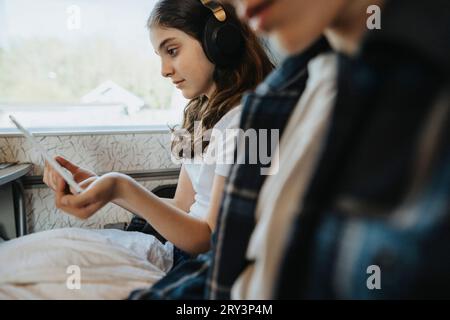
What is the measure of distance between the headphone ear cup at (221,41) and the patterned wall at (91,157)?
0.63m

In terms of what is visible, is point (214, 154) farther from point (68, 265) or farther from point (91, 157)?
point (91, 157)

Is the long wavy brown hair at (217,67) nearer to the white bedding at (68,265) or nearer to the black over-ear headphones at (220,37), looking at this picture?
the black over-ear headphones at (220,37)

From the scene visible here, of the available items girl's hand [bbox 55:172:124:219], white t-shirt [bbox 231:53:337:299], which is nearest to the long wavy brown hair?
girl's hand [bbox 55:172:124:219]

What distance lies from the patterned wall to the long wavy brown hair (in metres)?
0.46

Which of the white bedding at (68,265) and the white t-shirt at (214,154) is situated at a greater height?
the white t-shirt at (214,154)

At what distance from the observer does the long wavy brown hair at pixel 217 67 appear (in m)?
0.89

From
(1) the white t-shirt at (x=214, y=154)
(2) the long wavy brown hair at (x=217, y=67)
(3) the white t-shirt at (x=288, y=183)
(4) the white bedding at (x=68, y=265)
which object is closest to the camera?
(3) the white t-shirt at (x=288, y=183)

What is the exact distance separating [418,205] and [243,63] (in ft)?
2.48

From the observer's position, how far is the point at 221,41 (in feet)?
2.75

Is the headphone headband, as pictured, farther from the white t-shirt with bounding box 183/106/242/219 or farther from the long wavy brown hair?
the white t-shirt with bounding box 183/106/242/219

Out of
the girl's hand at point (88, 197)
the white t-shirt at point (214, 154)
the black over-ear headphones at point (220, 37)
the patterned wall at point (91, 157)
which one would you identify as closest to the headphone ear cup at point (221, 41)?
the black over-ear headphones at point (220, 37)

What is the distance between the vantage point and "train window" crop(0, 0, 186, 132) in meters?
1.28

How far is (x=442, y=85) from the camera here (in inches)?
9.9
